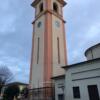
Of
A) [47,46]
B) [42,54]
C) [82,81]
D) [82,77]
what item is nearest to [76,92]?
[82,81]

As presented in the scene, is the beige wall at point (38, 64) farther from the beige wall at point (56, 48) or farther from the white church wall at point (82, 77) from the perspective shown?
the white church wall at point (82, 77)

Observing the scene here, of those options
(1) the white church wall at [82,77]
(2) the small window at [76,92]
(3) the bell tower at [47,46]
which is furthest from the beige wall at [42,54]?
(2) the small window at [76,92]

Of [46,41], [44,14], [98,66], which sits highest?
[44,14]

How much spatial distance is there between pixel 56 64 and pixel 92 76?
9.70 meters

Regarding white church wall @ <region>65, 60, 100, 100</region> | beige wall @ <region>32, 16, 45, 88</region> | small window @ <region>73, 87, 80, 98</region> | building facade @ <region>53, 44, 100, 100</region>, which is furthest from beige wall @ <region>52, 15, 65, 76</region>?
small window @ <region>73, 87, 80, 98</region>

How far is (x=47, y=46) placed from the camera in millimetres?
26344

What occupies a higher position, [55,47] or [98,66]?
[55,47]

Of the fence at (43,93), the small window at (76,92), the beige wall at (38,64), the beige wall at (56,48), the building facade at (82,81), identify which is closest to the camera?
the building facade at (82,81)

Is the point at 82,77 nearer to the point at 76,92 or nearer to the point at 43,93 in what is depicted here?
the point at 76,92

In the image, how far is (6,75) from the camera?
152ft

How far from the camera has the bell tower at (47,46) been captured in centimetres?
2530

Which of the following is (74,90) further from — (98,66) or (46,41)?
(46,41)

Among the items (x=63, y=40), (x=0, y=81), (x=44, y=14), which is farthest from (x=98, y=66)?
(x=0, y=81)

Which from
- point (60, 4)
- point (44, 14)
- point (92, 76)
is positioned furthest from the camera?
point (60, 4)
